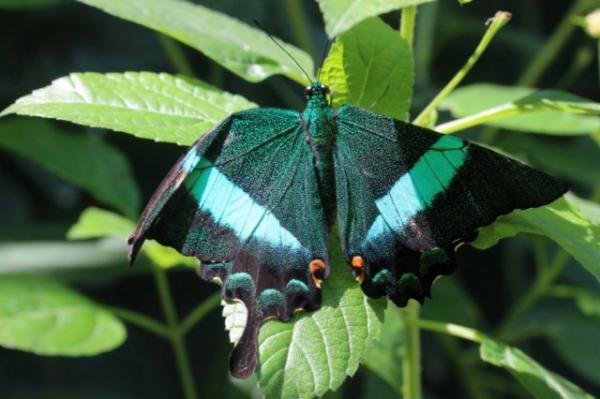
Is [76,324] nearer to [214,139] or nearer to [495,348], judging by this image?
[214,139]

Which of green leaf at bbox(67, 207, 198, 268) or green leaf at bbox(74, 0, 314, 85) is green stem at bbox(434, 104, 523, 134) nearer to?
green leaf at bbox(74, 0, 314, 85)

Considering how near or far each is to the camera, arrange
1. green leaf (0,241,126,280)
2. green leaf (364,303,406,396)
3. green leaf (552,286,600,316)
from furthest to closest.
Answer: green leaf (0,241,126,280)
green leaf (552,286,600,316)
green leaf (364,303,406,396)

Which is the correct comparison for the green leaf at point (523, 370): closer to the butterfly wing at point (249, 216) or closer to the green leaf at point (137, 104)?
the butterfly wing at point (249, 216)

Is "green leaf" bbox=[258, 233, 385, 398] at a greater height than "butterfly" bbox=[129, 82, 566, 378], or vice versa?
"butterfly" bbox=[129, 82, 566, 378]

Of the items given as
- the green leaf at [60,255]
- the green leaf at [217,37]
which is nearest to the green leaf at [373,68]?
the green leaf at [217,37]

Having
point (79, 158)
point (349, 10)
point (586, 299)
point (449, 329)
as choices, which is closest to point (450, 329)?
point (449, 329)

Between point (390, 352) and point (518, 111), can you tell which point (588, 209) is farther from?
point (390, 352)

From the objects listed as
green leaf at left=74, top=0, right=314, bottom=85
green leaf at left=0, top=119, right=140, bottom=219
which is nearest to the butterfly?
green leaf at left=74, top=0, right=314, bottom=85

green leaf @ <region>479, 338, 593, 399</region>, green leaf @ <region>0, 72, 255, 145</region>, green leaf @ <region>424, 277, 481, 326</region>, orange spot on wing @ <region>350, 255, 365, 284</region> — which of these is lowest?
A: green leaf @ <region>424, 277, 481, 326</region>
